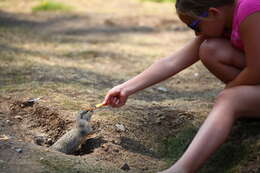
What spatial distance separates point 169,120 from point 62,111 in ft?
1.96

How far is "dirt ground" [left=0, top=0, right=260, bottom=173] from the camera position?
2350 mm

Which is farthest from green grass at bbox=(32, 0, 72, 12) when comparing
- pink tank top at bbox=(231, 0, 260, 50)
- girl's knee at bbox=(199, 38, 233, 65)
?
pink tank top at bbox=(231, 0, 260, 50)

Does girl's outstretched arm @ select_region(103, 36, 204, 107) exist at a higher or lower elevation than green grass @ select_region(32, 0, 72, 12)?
higher

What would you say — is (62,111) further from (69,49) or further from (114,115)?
(69,49)

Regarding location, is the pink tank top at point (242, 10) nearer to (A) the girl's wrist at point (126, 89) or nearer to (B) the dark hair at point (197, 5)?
(B) the dark hair at point (197, 5)

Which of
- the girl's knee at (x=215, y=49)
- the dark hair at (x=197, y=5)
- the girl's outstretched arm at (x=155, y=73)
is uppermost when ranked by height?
the dark hair at (x=197, y=5)

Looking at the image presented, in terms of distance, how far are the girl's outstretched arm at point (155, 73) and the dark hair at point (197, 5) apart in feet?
1.25

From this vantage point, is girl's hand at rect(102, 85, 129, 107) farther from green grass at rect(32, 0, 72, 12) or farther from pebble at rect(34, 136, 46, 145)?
green grass at rect(32, 0, 72, 12)

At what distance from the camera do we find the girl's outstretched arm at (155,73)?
253 cm

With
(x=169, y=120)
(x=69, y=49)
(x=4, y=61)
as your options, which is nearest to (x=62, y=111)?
(x=169, y=120)

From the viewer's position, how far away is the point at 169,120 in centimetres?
286

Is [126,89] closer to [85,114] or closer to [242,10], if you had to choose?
[85,114]

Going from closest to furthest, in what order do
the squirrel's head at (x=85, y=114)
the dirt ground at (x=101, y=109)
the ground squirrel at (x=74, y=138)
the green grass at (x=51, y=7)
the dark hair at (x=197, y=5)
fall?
the dark hair at (x=197, y=5) → the dirt ground at (x=101, y=109) → the ground squirrel at (x=74, y=138) → the squirrel's head at (x=85, y=114) → the green grass at (x=51, y=7)

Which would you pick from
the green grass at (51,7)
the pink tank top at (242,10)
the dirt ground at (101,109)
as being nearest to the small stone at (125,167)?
the dirt ground at (101,109)
